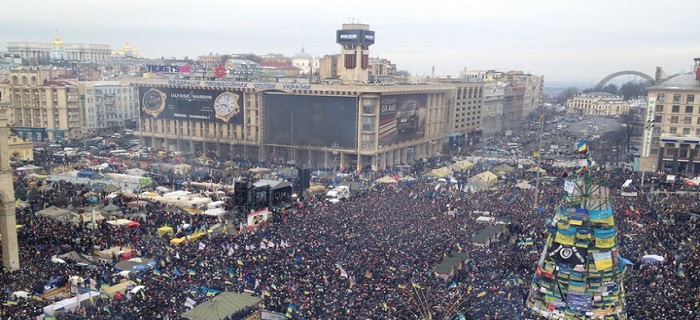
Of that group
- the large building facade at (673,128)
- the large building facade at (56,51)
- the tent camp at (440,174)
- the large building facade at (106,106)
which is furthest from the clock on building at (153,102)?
the large building facade at (56,51)

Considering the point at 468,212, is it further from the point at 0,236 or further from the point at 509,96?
the point at 509,96

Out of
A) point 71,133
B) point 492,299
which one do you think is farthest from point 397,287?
point 71,133

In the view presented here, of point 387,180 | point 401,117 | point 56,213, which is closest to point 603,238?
Result: point 387,180

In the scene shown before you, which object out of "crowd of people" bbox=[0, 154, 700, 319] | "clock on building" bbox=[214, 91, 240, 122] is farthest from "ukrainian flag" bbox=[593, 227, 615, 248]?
"clock on building" bbox=[214, 91, 240, 122]

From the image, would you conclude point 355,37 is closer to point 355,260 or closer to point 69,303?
point 355,260

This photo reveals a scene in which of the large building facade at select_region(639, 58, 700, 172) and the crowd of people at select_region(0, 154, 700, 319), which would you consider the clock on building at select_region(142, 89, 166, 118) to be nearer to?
the crowd of people at select_region(0, 154, 700, 319)

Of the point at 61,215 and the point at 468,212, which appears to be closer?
the point at 61,215
